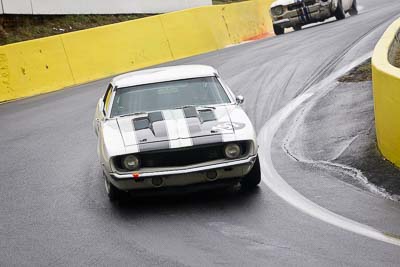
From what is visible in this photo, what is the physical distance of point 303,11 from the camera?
1024 inches

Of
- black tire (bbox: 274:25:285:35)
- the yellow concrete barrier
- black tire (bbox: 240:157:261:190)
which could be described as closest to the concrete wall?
the yellow concrete barrier

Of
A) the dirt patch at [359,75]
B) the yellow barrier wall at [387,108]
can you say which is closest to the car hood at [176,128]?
the yellow barrier wall at [387,108]

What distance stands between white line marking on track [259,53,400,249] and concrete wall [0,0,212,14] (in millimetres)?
12017

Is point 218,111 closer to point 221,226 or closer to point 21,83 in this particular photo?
point 221,226

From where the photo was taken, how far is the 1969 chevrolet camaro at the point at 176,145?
8375 mm

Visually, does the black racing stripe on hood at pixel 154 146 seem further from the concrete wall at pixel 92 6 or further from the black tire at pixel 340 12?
the black tire at pixel 340 12

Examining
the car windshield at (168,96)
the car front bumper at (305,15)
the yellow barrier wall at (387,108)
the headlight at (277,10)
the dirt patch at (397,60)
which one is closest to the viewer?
the yellow barrier wall at (387,108)

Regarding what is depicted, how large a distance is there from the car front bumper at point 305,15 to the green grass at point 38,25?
588 cm

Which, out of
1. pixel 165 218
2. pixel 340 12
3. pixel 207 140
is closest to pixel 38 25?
pixel 340 12

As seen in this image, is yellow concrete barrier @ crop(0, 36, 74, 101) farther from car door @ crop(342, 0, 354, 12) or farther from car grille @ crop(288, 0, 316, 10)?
car door @ crop(342, 0, 354, 12)

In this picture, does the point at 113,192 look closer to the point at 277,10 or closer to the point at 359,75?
the point at 359,75

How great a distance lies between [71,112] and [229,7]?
11259 millimetres

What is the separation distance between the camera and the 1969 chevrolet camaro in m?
8.38

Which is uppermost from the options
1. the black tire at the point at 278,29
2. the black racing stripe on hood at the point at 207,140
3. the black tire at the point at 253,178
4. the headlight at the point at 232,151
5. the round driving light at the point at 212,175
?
the black racing stripe on hood at the point at 207,140
